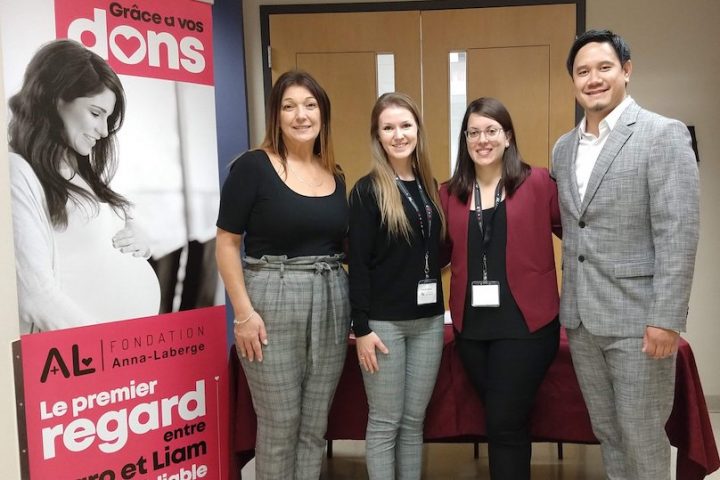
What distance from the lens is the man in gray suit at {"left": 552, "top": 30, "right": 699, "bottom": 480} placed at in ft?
4.65

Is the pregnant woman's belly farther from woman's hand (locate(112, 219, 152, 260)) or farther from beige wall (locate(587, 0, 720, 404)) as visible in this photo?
beige wall (locate(587, 0, 720, 404))

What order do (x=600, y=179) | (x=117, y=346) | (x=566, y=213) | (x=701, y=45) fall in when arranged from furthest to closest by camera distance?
(x=701, y=45) → (x=117, y=346) → (x=566, y=213) → (x=600, y=179)

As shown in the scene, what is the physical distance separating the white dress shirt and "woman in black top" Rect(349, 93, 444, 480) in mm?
443

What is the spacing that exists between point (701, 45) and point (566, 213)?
2313 mm

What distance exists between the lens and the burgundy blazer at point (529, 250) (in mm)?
1685

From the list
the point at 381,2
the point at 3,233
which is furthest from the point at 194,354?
the point at 381,2

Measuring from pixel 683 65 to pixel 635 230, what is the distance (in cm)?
227

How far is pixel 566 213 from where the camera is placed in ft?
5.32

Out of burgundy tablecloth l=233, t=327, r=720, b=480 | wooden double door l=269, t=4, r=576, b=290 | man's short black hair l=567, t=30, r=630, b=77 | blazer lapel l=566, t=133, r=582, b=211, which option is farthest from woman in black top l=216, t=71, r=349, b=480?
wooden double door l=269, t=4, r=576, b=290

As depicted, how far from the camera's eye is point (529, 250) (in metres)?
1.69

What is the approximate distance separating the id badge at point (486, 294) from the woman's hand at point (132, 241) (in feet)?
3.76

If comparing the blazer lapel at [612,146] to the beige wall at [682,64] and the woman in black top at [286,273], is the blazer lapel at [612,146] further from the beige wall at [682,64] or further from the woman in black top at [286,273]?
the beige wall at [682,64]

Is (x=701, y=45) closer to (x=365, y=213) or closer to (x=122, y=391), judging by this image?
(x=365, y=213)

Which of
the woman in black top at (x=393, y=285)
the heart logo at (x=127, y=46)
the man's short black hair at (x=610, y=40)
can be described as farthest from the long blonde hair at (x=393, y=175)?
the heart logo at (x=127, y=46)
